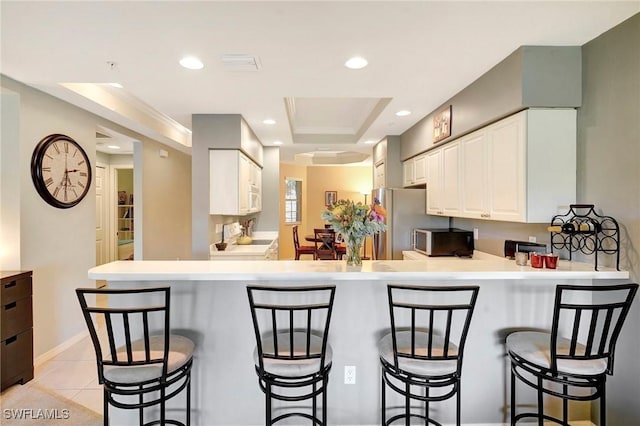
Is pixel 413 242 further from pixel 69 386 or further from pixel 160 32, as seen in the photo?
pixel 69 386

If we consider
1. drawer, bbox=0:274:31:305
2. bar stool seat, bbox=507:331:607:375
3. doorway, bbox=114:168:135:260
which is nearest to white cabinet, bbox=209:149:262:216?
drawer, bbox=0:274:31:305

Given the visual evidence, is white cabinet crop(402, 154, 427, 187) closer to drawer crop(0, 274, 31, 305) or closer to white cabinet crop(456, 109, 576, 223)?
white cabinet crop(456, 109, 576, 223)

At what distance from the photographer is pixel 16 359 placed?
2.53 metres

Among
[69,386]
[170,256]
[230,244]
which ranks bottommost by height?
[69,386]

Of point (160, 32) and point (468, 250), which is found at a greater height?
point (160, 32)

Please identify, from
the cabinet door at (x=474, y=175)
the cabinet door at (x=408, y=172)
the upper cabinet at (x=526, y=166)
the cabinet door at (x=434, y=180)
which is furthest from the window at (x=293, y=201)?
the upper cabinet at (x=526, y=166)

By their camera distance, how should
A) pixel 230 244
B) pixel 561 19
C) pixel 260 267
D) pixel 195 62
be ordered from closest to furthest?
pixel 561 19 < pixel 260 267 < pixel 195 62 < pixel 230 244

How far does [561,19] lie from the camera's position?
6.13 ft

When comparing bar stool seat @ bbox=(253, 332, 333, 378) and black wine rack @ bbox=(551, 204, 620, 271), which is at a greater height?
black wine rack @ bbox=(551, 204, 620, 271)

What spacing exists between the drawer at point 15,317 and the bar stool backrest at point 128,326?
3.53 feet

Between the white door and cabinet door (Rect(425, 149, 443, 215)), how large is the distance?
5.65 meters

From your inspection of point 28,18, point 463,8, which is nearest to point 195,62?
point 28,18

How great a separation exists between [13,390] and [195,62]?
287 cm

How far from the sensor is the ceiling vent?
228cm
